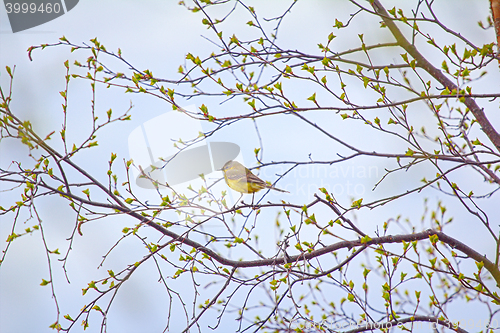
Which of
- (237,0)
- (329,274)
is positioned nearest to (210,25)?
(237,0)

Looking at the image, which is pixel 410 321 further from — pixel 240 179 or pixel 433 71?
pixel 433 71

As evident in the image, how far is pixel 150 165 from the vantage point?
2270 mm

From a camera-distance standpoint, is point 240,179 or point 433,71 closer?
point 433,71

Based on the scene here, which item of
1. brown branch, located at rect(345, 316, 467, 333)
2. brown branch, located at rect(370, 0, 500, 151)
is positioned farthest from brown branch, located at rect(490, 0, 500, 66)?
brown branch, located at rect(345, 316, 467, 333)

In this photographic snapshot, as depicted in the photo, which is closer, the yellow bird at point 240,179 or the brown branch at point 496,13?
the brown branch at point 496,13

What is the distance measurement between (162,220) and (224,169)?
0.78 m

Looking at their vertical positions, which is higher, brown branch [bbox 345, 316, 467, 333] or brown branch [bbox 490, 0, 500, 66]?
brown branch [bbox 490, 0, 500, 66]

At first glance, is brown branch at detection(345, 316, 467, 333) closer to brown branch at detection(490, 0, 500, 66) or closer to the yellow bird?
the yellow bird

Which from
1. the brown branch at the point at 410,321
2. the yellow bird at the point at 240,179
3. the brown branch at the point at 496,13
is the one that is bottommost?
the brown branch at the point at 410,321

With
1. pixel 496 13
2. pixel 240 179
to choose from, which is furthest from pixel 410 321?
pixel 496 13

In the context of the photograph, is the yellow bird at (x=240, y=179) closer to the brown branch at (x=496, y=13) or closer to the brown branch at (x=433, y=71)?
the brown branch at (x=433, y=71)

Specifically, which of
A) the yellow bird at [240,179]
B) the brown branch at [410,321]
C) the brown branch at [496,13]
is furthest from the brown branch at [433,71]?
the yellow bird at [240,179]

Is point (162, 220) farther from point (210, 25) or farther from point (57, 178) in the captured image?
point (210, 25)

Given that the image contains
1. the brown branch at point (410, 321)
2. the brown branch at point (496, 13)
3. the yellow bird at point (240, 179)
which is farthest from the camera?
the yellow bird at point (240, 179)
